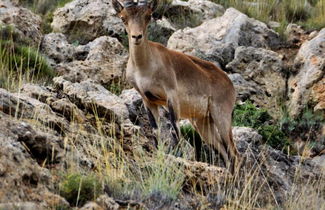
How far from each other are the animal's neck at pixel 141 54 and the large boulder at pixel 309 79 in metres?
4.75

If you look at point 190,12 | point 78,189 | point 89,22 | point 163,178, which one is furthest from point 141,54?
point 190,12

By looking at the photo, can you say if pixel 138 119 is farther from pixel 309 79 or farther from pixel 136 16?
pixel 309 79

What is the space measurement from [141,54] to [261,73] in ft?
15.9

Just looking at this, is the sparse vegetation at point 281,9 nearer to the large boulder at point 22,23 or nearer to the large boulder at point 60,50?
the large boulder at point 60,50

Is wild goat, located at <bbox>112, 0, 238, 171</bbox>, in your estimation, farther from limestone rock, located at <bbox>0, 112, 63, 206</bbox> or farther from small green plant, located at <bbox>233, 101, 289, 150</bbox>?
limestone rock, located at <bbox>0, 112, 63, 206</bbox>

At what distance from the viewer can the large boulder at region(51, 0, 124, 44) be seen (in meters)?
16.0

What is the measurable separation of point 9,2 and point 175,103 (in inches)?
233

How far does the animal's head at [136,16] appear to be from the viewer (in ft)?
33.3

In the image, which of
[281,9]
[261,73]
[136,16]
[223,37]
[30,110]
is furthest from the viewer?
[281,9]

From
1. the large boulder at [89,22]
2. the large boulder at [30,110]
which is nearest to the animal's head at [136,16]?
the large boulder at [30,110]

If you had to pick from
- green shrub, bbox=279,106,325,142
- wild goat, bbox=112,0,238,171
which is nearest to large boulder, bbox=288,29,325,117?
green shrub, bbox=279,106,325,142

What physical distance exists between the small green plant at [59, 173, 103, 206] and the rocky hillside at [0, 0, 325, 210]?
11 mm

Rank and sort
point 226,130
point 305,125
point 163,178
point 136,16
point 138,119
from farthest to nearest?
point 305,125 < point 226,130 < point 138,119 < point 136,16 < point 163,178

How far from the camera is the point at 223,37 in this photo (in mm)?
15555
